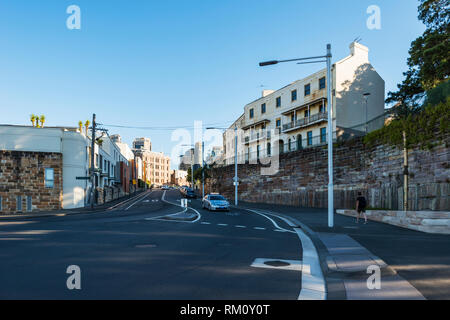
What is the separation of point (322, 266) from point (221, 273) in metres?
2.45

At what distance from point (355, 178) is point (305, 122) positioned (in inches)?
686

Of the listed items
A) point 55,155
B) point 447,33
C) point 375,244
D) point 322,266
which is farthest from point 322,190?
point 55,155

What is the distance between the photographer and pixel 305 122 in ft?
133

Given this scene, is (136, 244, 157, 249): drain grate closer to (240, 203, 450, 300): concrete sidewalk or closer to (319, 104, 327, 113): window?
(240, 203, 450, 300): concrete sidewalk

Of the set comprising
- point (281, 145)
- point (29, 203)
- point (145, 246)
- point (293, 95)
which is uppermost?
point (293, 95)

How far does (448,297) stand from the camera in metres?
4.73

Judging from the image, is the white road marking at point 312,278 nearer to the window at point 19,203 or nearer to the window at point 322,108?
the window at point 19,203

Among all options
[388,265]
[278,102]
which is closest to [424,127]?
[388,265]

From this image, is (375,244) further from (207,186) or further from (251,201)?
(207,186)

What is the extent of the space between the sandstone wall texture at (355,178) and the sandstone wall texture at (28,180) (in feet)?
74.3

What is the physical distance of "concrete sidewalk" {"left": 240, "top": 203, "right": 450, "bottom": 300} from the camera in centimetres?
507

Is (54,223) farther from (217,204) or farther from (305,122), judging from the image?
(305,122)

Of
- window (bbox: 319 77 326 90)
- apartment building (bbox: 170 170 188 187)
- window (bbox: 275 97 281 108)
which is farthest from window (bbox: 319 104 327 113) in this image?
apartment building (bbox: 170 170 188 187)

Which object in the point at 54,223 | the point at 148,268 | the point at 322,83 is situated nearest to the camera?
the point at 148,268
